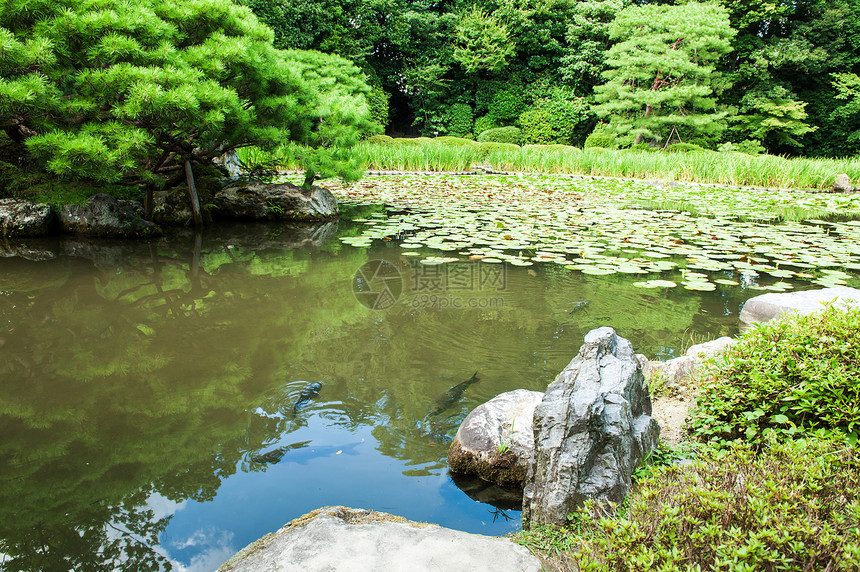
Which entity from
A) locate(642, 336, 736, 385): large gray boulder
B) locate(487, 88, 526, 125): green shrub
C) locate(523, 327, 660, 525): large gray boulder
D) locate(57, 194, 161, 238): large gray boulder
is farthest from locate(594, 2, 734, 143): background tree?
locate(523, 327, 660, 525): large gray boulder

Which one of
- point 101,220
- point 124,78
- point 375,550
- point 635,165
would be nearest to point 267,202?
point 101,220

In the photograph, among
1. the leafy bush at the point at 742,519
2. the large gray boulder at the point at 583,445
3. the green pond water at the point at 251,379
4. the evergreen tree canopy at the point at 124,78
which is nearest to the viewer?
the leafy bush at the point at 742,519

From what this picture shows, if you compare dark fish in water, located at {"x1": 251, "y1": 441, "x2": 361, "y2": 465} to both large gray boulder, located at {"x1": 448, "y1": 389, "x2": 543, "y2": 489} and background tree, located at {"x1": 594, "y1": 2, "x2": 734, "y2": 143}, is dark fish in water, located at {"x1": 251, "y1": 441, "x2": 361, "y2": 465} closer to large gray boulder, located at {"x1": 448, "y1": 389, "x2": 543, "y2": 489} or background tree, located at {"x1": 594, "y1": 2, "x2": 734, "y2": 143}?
large gray boulder, located at {"x1": 448, "y1": 389, "x2": 543, "y2": 489}

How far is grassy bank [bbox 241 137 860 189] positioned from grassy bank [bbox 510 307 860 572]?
9219 millimetres

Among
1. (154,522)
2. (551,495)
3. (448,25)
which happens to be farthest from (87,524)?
(448,25)

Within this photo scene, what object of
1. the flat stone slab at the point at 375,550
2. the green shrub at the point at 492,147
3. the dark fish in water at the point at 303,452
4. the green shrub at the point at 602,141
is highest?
the green shrub at the point at 602,141

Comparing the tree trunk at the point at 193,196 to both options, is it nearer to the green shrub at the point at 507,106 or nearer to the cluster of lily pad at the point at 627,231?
the cluster of lily pad at the point at 627,231

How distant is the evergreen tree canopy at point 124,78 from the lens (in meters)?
4.12

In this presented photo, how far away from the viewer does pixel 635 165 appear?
1169cm

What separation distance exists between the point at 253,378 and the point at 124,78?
328 centimetres

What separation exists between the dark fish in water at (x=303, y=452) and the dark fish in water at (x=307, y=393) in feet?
0.84

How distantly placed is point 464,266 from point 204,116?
9.04 feet

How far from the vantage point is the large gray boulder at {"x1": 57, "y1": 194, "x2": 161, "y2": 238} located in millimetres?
5371

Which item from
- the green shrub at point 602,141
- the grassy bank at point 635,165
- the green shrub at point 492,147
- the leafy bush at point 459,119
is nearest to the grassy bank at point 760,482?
the grassy bank at point 635,165
